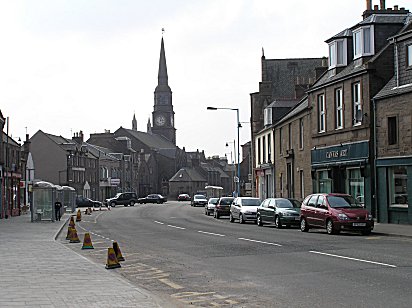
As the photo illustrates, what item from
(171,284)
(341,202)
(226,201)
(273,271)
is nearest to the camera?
(171,284)

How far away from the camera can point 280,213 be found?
109 feet

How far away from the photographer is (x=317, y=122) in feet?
134

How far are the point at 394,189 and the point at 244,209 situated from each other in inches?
398

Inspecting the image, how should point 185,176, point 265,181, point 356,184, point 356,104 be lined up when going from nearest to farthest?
point 356,104, point 356,184, point 265,181, point 185,176

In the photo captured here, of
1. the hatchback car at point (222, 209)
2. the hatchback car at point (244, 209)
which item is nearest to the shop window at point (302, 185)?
the hatchback car at point (244, 209)

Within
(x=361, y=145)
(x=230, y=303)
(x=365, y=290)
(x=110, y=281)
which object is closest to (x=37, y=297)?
(x=110, y=281)

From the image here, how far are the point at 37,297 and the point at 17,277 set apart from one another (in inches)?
123

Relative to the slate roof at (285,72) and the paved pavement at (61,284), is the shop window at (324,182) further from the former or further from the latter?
the slate roof at (285,72)

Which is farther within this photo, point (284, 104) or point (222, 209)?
point (284, 104)

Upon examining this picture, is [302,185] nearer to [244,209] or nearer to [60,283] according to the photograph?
[244,209]

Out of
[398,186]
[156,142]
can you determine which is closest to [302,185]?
[398,186]

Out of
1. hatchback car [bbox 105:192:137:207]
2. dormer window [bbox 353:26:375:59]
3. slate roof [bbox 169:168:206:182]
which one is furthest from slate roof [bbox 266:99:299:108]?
slate roof [bbox 169:168:206:182]

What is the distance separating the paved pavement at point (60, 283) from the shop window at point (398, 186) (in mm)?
16946

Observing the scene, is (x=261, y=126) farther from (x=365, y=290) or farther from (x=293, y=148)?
(x=365, y=290)
